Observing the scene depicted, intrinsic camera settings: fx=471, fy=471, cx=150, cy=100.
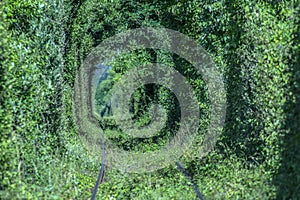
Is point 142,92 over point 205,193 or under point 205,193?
over

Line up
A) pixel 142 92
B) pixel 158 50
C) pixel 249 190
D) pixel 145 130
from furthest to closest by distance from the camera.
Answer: pixel 142 92, pixel 145 130, pixel 158 50, pixel 249 190

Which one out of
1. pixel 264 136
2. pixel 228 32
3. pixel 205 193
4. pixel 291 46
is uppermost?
pixel 228 32

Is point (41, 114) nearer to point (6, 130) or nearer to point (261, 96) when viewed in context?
point (6, 130)

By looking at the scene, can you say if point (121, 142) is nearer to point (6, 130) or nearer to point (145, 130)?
point (145, 130)

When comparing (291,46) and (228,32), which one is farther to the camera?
(228,32)

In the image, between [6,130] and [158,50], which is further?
[158,50]

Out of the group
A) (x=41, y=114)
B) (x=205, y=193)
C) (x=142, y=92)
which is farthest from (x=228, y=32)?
(x=142, y=92)

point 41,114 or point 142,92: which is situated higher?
point 142,92

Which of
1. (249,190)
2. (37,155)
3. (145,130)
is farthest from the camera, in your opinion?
(145,130)

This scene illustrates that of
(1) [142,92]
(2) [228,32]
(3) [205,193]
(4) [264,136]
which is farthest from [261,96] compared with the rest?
(1) [142,92]
